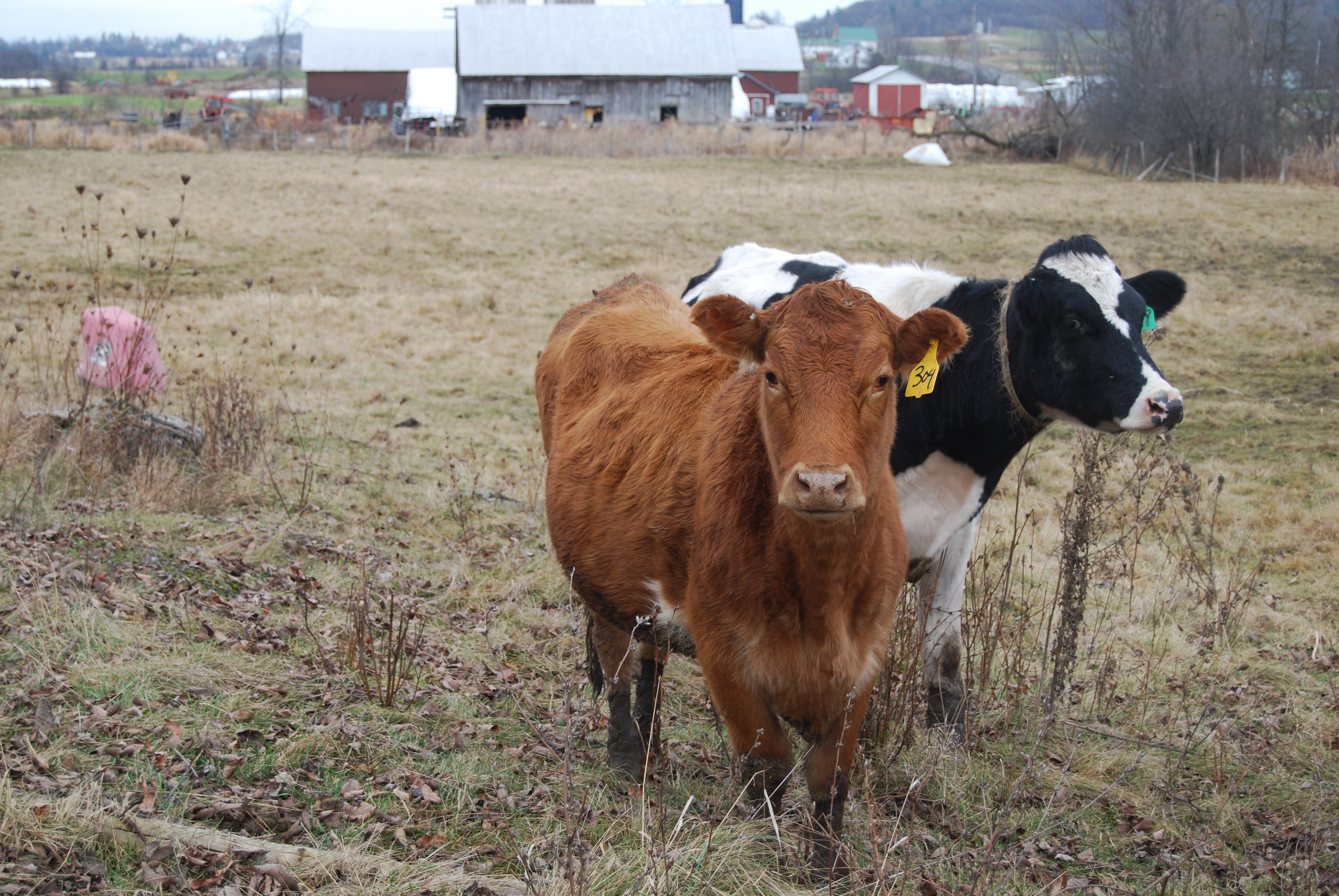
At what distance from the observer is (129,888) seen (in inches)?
123

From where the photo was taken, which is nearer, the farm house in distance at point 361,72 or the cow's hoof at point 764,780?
the cow's hoof at point 764,780

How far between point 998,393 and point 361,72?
63399mm

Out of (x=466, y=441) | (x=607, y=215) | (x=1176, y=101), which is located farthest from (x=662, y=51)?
(x=466, y=441)

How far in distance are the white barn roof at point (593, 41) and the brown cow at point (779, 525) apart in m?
52.5

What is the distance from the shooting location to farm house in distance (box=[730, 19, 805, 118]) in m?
67.8

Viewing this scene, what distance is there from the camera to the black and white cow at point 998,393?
15.8 ft

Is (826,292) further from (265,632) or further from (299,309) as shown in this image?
(299,309)

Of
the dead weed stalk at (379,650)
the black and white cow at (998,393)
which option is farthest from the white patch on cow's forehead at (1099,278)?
the dead weed stalk at (379,650)

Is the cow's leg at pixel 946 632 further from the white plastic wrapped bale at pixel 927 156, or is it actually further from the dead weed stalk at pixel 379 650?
the white plastic wrapped bale at pixel 927 156

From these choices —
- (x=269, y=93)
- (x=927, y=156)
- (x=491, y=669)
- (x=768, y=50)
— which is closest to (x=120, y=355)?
(x=491, y=669)

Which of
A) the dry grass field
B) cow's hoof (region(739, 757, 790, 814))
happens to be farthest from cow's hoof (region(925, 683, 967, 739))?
cow's hoof (region(739, 757, 790, 814))

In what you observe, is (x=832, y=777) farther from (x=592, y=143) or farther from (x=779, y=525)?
(x=592, y=143)

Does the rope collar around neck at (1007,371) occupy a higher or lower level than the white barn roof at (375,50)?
lower

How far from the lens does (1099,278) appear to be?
4.88 m
